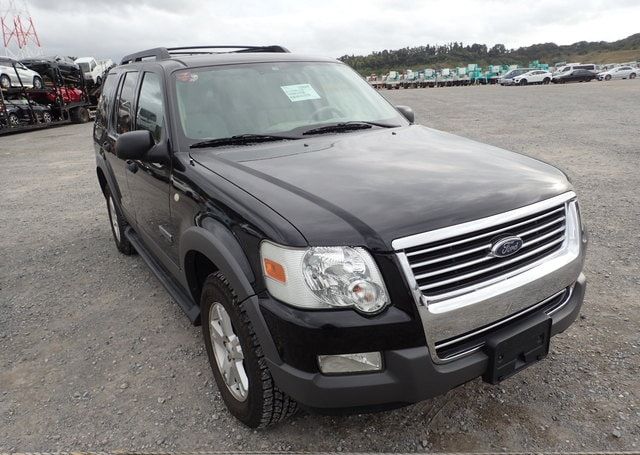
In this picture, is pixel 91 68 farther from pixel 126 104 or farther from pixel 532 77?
pixel 532 77

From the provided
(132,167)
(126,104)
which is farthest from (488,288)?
(126,104)

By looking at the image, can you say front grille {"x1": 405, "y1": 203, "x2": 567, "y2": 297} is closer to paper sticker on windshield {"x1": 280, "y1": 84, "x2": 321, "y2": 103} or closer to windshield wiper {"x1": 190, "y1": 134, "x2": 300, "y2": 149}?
windshield wiper {"x1": 190, "y1": 134, "x2": 300, "y2": 149}

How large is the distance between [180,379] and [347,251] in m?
1.71

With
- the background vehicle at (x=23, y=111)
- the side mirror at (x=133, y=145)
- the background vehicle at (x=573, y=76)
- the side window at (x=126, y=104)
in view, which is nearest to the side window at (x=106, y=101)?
the side window at (x=126, y=104)

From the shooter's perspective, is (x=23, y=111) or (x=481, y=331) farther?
(x=23, y=111)

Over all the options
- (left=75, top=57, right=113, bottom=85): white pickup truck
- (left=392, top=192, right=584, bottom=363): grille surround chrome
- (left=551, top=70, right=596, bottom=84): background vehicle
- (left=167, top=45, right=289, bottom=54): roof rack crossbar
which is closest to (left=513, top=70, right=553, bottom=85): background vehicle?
(left=551, top=70, right=596, bottom=84): background vehicle

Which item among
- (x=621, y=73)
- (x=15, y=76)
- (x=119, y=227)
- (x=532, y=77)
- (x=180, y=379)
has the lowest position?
(x=621, y=73)

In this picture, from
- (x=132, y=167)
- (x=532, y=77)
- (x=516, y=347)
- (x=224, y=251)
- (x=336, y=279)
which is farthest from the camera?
(x=532, y=77)

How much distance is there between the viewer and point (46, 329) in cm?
373

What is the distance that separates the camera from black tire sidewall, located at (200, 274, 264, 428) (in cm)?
220

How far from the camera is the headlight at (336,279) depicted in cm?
189

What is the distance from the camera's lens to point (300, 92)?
11.2 feet

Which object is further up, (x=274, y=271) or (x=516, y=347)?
(x=274, y=271)

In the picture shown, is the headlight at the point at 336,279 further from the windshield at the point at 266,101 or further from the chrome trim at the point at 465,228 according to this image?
the windshield at the point at 266,101
